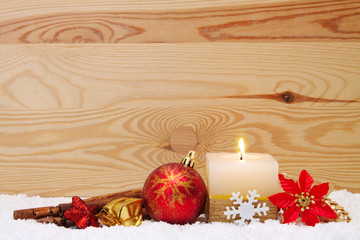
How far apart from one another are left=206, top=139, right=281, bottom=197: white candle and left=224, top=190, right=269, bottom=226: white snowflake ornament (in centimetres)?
2

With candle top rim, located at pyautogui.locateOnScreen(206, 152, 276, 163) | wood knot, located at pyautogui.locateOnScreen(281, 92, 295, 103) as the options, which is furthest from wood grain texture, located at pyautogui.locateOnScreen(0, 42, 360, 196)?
candle top rim, located at pyautogui.locateOnScreen(206, 152, 276, 163)

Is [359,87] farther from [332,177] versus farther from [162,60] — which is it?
[162,60]

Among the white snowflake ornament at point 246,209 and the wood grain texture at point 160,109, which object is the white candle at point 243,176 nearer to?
the white snowflake ornament at point 246,209

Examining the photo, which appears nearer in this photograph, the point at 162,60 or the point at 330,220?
the point at 330,220

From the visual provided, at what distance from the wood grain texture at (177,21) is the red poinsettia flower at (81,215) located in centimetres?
43

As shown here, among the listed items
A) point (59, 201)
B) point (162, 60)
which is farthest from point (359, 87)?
point (59, 201)

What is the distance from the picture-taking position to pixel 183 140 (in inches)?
36.1

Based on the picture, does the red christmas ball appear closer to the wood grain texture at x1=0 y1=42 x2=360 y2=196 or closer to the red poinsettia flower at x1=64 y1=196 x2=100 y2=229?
the red poinsettia flower at x1=64 y1=196 x2=100 y2=229

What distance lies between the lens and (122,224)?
667mm

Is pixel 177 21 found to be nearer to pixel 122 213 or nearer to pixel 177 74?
pixel 177 74

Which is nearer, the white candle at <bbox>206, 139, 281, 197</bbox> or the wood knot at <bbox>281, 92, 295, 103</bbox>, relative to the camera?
the white candle at <bbox>206, 139, 281, 197</bbox>

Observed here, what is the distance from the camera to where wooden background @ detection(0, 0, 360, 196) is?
89cm

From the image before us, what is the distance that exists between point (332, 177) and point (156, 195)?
0.51 metres

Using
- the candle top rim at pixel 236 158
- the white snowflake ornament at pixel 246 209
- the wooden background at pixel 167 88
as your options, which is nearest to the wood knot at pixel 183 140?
the wooden background at pixel 167 88
